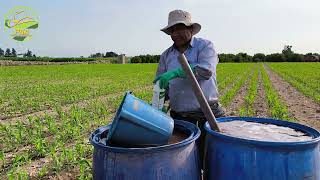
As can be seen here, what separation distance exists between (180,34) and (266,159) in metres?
1.32

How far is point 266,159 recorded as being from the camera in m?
1.99

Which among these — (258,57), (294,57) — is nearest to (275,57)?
(294,57)

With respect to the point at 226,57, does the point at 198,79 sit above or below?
below

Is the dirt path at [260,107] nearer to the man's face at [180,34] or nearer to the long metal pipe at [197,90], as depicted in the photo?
the man's face at [180,34]

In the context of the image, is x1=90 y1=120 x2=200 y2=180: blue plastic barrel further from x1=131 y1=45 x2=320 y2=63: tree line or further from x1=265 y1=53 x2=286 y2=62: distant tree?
x1=265 y1=53 x2=286 y2=62: distant tree

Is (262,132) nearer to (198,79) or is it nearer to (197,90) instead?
(197,90)

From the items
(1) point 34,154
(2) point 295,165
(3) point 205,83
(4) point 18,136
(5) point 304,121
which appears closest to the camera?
(2) point 295,165

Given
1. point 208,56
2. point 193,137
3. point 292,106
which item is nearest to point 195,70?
point 208,56

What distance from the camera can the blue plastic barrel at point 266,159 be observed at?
6.49 ft

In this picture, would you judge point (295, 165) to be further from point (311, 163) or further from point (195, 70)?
point (195, 70)

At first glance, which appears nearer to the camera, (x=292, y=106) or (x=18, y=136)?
(x=18, y=136)

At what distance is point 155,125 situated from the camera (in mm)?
2092

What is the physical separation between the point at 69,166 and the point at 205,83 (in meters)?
2.65

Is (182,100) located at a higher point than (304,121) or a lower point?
higher
